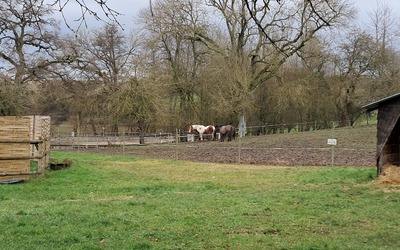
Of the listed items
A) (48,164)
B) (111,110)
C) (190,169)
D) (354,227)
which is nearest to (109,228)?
(354,227)

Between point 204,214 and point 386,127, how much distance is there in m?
6.98

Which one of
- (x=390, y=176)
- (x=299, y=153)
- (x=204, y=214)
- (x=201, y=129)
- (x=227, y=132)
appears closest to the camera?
(x=204, y=214)

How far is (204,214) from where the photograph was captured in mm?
8539

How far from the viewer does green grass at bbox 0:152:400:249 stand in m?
6.31

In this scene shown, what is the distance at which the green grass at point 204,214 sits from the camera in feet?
20.7

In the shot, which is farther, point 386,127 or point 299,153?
point 299,153

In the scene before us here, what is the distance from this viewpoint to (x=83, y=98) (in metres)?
47.8

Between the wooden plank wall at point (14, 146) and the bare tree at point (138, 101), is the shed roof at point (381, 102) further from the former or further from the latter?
the bare tree at point (138, 101)

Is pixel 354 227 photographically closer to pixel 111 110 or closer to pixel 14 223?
pixel 14 223

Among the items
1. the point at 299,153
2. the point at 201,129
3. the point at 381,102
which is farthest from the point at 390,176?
the point at 201,129

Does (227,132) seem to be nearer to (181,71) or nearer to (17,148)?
(181,71)

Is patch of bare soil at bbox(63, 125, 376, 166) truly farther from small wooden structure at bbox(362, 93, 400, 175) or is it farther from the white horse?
the white horse

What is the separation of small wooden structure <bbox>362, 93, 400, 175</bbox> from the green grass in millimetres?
673

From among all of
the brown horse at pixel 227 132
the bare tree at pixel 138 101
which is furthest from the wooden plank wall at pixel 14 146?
the bare tree at pixel 138 101
